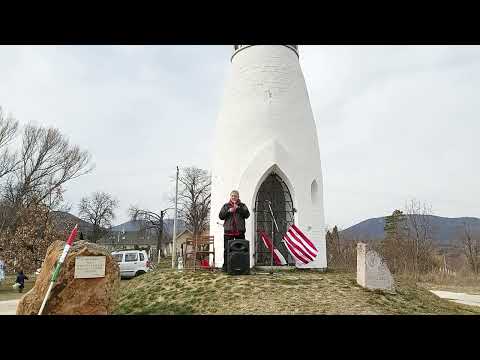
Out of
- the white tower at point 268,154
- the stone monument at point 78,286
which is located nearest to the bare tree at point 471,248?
the white tower at point 268,154

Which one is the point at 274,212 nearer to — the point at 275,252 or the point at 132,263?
the point at 275,252

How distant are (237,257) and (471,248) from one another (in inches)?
928

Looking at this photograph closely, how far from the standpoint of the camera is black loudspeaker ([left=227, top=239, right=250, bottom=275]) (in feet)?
27.2

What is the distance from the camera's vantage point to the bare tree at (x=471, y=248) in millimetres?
21656

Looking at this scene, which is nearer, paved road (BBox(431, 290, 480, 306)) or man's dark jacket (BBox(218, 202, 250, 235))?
man's dark jacket (BBox(218, 202, 250, 235))

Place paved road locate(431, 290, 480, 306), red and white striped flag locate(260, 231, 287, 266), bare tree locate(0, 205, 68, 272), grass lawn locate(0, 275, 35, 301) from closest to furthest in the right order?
1. paved road locate(431, 290, 480, 306)
2. red and white striped flag locate(260, 231, 287, 266)
3. grass lawn locate(0, 275, 35, 301)
4. bare tree locate(0, 205, 68, 272)

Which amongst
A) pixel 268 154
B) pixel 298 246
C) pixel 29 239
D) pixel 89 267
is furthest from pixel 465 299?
pixel 29 239

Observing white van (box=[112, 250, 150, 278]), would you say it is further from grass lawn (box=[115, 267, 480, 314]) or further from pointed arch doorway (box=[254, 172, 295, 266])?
grass lawn (box=[115, 267, 480, 314])

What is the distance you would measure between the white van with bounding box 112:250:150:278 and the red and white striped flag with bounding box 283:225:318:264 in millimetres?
9610

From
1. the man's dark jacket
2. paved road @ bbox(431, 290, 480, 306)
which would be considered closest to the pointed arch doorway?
the man's dark jacket

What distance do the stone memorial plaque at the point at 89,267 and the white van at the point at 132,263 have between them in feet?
40.4
